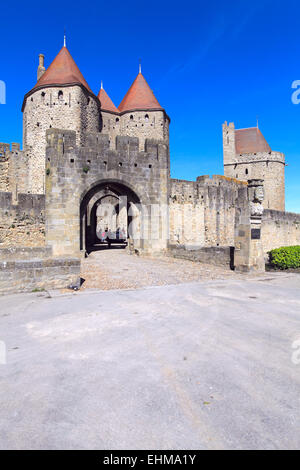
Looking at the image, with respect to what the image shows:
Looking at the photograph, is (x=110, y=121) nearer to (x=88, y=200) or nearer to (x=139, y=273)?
(x=88, y=200)

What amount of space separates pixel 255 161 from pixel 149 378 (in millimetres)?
45874

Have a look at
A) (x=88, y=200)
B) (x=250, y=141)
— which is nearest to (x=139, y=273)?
(x=88, y=200)

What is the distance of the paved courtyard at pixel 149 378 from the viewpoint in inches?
80.1

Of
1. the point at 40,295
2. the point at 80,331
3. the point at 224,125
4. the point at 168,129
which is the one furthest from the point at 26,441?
the point at 224,125

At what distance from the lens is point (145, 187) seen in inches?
566

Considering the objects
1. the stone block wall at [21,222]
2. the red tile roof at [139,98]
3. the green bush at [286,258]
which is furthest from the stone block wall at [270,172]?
the stone block wall at [21,222]

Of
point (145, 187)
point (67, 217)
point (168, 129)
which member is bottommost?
point (67, 217)

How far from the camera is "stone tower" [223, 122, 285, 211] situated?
143 ft

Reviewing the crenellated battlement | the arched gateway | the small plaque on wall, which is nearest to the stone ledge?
the arched gateway

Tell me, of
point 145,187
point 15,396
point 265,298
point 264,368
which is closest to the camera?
point 15,396

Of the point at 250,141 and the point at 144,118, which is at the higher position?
the point at 250,141

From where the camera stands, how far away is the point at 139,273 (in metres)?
9.45
